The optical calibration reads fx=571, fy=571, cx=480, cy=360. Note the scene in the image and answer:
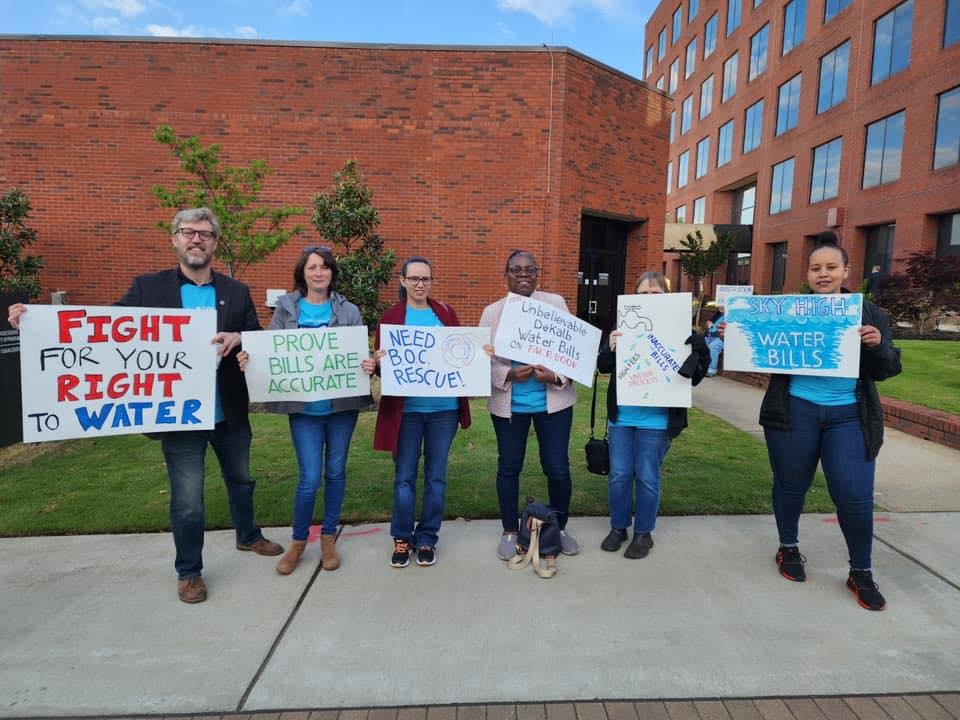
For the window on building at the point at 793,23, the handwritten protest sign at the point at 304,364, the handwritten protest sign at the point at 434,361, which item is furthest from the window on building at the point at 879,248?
the handwritten protest sign at the point at 304,364

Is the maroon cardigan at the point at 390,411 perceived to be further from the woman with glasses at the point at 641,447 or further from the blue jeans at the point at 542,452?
the woman with glasses at the point at 641,447

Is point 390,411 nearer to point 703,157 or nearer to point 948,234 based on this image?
point 948,234

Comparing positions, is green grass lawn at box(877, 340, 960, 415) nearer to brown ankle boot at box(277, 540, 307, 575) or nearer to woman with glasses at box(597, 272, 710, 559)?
woman with glasses at box(597, 272, 710, 559)

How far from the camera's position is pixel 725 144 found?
3662 cm

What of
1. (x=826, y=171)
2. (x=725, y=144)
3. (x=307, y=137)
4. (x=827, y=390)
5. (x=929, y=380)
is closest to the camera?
(x=827, y=390)

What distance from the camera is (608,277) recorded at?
15.5 m

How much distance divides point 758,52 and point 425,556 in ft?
123

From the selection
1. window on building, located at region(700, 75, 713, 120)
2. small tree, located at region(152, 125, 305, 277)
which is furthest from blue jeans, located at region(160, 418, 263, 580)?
window on building, located at region(700, 75, 713, 120)

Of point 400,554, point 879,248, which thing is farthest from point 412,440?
point 879,248

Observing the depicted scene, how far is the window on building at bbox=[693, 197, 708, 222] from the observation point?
130 feet

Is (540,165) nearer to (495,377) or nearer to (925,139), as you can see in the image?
(495,377)

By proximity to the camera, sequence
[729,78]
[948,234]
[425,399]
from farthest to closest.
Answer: [729,78] → [948,234] → [425,399]

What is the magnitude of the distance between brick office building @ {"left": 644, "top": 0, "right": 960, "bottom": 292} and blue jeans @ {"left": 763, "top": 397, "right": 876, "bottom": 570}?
22.6 metres

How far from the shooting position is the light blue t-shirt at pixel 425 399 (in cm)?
354
